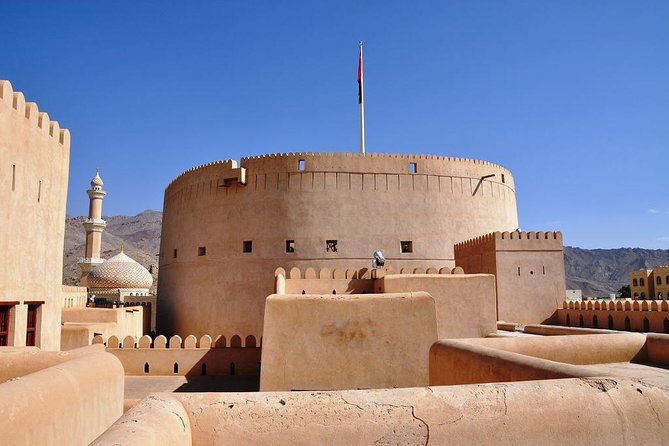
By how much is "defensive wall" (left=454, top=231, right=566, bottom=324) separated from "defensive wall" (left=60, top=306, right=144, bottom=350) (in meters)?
11.4

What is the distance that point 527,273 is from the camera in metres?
15.4

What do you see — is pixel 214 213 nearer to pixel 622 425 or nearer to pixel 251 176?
pixel 251 176

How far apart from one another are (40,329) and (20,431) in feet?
21.4


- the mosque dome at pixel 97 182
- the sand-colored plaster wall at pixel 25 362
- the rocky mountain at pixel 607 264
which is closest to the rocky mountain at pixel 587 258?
the rocky mountain at pixel 607 264

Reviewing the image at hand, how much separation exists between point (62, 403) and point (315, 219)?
47.9 ft

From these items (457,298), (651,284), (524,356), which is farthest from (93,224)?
(651,284)

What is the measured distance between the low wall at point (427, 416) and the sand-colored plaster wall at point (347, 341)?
484cm

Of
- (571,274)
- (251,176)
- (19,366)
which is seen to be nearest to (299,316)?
(19,366)

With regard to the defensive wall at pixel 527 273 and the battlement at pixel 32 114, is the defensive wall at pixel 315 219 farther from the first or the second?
the battlement at pixel 32 114

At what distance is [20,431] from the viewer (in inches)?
122

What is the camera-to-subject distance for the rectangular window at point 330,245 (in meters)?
18.0

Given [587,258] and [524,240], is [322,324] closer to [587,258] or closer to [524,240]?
[524,240]

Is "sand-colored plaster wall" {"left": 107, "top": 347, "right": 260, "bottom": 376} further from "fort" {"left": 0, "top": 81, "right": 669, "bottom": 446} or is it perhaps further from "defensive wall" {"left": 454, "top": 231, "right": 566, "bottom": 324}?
"defensive wall" {"left": 454, "top": 231, "right": 566, "bottom": 324}

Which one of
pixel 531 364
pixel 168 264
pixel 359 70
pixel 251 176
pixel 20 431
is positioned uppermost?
pixel 359 70
